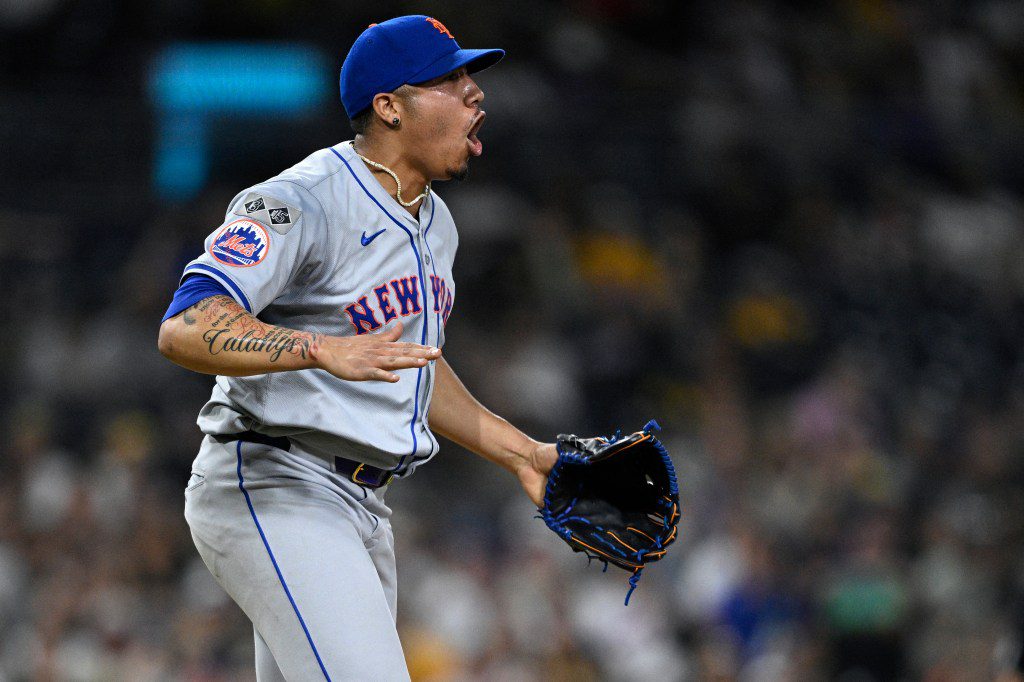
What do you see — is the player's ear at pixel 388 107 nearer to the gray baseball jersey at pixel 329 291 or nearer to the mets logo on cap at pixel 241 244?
the gray baseball jersey at pixel 329 291

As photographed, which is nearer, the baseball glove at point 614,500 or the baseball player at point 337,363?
the baseball player at point 337,363

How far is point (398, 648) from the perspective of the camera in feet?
8.29

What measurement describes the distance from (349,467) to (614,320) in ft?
19.1

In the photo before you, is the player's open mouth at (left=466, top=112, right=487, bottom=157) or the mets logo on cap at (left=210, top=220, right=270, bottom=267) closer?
the mets logo on cap at (left=210, top=220, right=270, bottom=267)

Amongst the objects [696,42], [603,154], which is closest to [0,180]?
[603,154]

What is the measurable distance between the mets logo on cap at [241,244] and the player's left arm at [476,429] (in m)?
0.69

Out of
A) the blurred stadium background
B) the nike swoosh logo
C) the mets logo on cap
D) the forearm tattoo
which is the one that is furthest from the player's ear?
the blurred stadium background

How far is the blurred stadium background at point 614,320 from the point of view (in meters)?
6.49

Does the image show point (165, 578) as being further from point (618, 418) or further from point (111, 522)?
point (618, 418)

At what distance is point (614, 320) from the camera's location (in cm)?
846

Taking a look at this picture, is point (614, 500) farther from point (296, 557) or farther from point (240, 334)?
point (240, 334)

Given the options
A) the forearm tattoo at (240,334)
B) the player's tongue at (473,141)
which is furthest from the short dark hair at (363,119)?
the forearm tattoo at (240,334)

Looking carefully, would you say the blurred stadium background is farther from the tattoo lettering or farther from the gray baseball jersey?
the tattoo lettering

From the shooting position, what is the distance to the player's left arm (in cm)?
309
